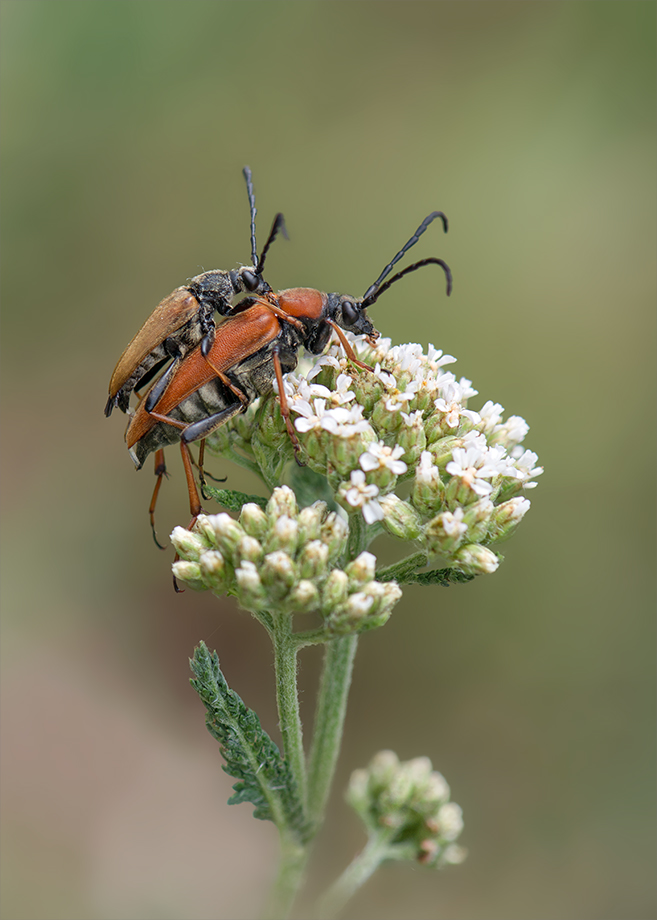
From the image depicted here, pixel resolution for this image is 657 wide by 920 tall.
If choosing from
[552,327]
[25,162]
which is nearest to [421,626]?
[552,327]

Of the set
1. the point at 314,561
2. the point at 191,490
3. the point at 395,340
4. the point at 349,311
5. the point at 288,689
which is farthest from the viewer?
the point at 395,340

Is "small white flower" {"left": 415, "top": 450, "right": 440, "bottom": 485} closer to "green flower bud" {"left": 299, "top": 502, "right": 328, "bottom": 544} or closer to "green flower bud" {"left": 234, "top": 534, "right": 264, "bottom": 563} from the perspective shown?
"green flower bud" {"left": 299, "top": 502, "right": 328, "bottom": 544}

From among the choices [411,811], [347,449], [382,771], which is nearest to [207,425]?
[347,449]

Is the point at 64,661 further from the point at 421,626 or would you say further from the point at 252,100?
the point at 252,100

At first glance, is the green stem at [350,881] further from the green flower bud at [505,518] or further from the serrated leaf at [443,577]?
the green flower bud at [505,518]

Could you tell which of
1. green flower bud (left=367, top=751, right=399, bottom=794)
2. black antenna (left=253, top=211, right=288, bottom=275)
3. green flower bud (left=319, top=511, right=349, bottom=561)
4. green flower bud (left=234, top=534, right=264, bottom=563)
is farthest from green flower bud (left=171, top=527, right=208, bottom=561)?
green flower bud (left=367, top=751, right=399, bottom=794)

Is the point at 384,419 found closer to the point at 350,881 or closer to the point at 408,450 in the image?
the point at 408,450
